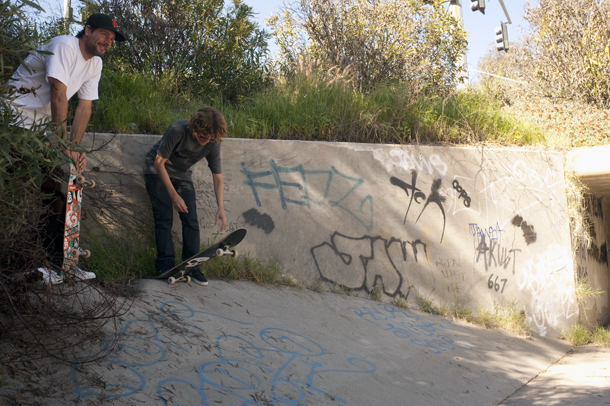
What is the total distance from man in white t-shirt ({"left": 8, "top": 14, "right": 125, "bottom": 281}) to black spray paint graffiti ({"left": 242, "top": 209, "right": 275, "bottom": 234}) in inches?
83.6

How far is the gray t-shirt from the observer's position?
4246 millimetres

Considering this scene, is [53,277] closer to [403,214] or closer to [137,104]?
[137,104]

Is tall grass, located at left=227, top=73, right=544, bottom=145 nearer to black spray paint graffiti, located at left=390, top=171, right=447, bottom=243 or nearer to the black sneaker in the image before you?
black spray paint graffiti, located at left=390, top=171, right=447, bottom=243

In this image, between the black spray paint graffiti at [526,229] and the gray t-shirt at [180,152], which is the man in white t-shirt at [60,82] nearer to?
the gray t-shirt at [180,152]

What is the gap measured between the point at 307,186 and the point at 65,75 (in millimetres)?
3046

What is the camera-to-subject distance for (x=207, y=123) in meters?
4.14

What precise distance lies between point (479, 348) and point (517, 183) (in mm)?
2781

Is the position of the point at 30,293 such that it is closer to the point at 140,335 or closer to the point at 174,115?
the point at 140,335

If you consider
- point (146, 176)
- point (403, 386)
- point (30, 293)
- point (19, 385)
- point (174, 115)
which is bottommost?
point (403, 386)

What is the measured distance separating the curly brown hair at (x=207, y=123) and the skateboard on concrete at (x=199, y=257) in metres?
0.91

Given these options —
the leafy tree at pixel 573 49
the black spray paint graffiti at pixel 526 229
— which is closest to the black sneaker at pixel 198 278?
the black spray paint graffiti at pixel 526 229

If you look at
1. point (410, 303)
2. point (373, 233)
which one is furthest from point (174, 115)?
point (410, 303)

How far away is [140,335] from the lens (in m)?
3.26

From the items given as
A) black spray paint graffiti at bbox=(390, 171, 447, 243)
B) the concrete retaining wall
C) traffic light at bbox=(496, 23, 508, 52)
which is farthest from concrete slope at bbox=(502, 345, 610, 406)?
traffic light at bbox=(496, 23, 508, 52)
